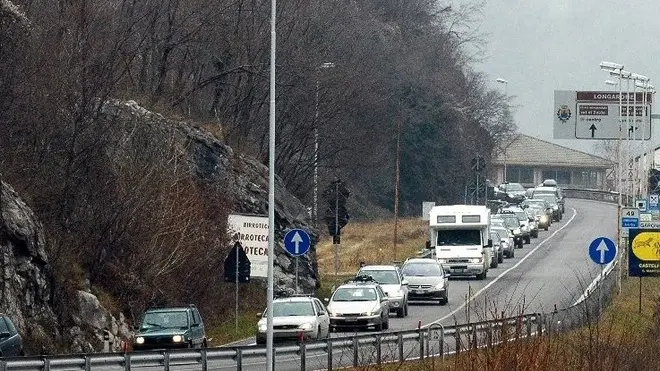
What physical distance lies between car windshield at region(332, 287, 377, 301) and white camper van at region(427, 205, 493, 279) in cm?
1746

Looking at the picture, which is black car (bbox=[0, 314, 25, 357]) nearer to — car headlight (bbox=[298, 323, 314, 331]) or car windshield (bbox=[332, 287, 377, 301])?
car headlight (bbox=[298, 323, 314, 331])

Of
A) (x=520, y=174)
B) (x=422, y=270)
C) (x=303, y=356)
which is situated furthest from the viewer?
(x=520, y=174)

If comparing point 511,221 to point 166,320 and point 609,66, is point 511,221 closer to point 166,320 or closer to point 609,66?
point 609,66

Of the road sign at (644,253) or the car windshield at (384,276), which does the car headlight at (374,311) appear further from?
the road sign at (644,253)

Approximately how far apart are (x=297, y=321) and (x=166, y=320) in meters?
4.26

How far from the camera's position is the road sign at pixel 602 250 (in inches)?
1671

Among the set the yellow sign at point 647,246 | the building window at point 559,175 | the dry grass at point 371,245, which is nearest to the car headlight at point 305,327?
the yellow sign at point 647,246

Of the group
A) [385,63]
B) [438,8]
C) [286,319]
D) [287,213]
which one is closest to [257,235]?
[286,319]

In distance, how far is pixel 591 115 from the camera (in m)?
82.2

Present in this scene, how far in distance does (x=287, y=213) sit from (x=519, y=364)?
133 feet

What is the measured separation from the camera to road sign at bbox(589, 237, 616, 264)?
4244cm

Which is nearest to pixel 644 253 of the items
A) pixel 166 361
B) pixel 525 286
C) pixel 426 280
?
pixel 426 280

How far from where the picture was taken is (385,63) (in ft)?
315

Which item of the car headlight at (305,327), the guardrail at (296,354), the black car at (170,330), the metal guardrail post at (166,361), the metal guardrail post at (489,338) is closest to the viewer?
the metal guardrail post at (489,338)
